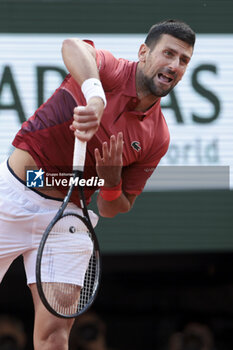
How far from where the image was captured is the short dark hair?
3520 millimetres

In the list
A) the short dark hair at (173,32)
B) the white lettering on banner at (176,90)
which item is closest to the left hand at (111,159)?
the short dark hair at (173,32)

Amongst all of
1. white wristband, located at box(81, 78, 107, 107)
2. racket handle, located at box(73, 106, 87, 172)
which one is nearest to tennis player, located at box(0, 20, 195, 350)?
racket handle, located at box(73, 106, 87, 172)

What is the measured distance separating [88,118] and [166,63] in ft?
2.55

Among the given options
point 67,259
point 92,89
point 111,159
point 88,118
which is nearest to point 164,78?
point 111,159

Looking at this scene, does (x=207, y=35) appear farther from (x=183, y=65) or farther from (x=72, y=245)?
(x=72, y=245)

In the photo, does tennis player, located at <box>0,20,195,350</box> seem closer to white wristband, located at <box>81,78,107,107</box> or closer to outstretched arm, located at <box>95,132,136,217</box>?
outstretched arm, located at <box>95,132,136,217</box>

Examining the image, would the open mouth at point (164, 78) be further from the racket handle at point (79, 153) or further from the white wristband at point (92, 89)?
the racket handle at point (79, 153)

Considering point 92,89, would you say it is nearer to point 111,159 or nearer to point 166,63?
point 111,159

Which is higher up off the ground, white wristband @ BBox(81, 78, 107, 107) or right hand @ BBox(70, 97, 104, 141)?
white wristband @ BBox(81, 78, 107, 107)

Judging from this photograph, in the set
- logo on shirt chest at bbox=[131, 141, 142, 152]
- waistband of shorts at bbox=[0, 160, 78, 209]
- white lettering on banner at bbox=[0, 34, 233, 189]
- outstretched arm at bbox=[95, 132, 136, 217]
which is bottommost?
waistband of shorts at bbox=[0, 160, 78, 209]

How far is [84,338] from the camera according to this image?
801 centimetres

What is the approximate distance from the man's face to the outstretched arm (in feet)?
1.18

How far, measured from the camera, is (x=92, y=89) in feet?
10.0
